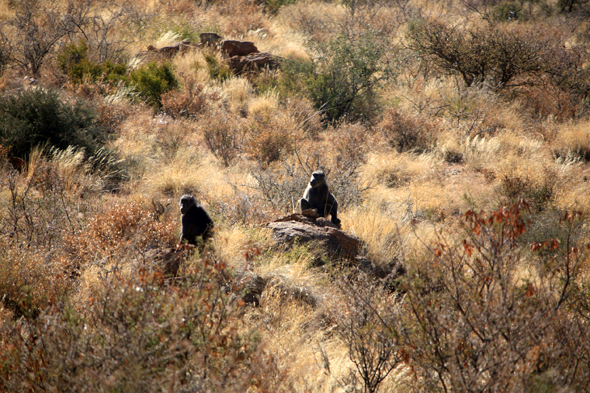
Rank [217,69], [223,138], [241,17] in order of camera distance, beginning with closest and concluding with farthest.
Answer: [223,138] → [217,69] → [241,17]

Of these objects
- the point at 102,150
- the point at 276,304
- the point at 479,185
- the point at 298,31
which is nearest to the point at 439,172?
the point at 479,185

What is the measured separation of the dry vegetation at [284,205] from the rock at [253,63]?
383 millimetres

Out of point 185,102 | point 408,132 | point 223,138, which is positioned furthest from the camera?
point 185,102

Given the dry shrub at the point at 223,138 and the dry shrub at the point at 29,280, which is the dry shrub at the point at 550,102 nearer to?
the dry shrub at the point at 223,138

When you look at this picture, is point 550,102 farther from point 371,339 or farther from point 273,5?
point 273,5

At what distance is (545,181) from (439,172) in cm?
194

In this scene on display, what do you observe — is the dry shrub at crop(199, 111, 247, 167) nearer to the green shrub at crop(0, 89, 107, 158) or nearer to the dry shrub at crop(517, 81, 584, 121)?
the green shrub at crop(0, 89, 107, 158)

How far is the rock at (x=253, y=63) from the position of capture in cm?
1319

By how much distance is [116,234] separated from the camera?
15.7 feet

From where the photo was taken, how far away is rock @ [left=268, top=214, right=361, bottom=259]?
4828 mm

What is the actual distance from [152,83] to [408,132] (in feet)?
21.5

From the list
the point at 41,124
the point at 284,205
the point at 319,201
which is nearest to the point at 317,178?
the point at 319,201

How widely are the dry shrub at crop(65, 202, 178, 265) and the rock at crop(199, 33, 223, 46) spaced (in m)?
10.4

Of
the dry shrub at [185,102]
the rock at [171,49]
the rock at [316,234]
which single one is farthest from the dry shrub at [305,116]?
the rock at [316,234]
